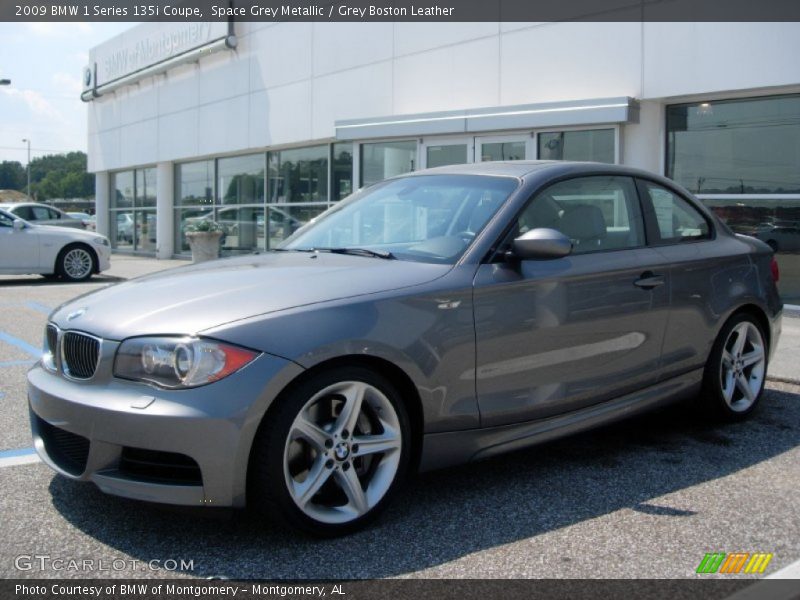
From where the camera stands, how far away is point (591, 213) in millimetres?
4461

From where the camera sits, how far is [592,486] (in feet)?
13.3

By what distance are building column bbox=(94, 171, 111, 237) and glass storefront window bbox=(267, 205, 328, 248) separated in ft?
37.2

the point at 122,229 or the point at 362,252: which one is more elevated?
the point at 122,229

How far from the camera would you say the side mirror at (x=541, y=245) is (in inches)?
150

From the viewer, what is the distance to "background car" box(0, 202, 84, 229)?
63.1ft

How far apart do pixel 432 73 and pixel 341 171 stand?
3.43 metres

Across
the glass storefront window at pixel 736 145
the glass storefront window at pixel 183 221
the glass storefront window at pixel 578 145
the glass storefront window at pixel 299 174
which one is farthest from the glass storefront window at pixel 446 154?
the glass storefront window at pixel 183 221

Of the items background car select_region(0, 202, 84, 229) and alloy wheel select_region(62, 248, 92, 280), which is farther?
background car select_region(0, 202, 84, 229)

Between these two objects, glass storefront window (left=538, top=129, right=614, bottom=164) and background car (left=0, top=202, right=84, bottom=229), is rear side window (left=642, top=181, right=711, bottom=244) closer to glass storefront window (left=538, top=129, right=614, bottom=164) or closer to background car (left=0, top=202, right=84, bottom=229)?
glass storefront window (left=538, top=129, right=614, bottom=164)

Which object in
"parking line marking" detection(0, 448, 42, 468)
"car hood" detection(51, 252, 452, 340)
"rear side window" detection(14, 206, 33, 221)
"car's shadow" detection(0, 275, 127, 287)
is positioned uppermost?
"rear side window" detection(14, 206, 33, 221)

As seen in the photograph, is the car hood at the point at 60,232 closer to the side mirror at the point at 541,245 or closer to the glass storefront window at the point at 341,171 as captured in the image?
the glass storefront window at the point at 341,171

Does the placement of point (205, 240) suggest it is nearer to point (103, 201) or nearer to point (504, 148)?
point (504, 148)

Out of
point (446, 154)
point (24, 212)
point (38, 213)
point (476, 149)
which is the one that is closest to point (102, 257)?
point (24, 212)

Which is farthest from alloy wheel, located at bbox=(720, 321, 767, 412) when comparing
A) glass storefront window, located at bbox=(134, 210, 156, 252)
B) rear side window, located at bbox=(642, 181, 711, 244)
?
glass storefront window, located at bbox=(134, 210, 156, 252)
